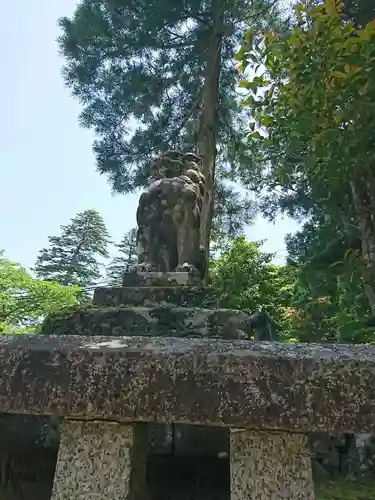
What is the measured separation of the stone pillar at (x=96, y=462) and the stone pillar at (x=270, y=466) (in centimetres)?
19

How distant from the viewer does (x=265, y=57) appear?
3.15 metres

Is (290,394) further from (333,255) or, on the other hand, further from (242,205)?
(242,205)

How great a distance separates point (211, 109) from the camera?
8.27m

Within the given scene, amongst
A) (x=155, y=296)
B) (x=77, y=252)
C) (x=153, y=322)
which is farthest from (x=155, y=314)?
(x=77, y=252)

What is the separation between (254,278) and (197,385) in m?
11.2

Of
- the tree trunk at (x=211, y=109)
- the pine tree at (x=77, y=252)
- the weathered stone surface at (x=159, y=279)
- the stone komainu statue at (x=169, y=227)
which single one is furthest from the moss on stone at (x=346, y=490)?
the pine tree at (x=77, y=252)

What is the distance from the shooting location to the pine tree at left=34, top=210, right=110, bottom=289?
69.5ft

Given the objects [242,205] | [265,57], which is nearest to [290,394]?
[265,57]

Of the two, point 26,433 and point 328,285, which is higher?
point 328,285

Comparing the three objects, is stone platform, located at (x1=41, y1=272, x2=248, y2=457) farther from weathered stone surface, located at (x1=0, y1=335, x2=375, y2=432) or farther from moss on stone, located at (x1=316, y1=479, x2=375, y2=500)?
weathered stone surface, located at (x1=0, y1=335, x2=375, y2=432)

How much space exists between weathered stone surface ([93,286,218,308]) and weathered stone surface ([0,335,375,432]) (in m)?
1.89

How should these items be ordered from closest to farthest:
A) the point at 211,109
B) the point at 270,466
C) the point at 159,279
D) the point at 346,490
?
the point at 270,466 → the point at 346,490 → the point at 159,279 → the point at 211,109

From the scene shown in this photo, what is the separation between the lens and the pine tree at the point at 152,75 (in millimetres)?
8680

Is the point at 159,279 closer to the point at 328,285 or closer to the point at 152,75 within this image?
the point at 328,285
